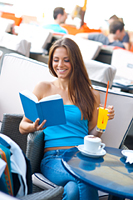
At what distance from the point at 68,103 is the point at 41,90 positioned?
18 cm

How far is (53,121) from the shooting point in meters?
1.60

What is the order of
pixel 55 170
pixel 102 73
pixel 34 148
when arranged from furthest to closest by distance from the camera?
pixel 102 73, pixel 34 148, pixel 55 170

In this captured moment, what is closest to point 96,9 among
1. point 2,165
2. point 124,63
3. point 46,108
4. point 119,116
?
point 124,63

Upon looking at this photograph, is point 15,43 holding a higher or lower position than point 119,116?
higher

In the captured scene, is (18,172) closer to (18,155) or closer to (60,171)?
(18,155)

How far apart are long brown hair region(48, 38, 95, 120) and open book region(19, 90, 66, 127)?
303 mm

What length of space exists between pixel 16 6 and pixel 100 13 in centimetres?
339

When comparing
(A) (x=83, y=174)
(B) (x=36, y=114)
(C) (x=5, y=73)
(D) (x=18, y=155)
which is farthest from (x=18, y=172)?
(C) (x=5, y=73)

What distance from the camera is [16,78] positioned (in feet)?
8.23

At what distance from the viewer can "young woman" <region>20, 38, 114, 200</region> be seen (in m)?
1.74

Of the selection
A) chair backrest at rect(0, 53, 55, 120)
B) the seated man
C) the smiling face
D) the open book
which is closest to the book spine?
the open book

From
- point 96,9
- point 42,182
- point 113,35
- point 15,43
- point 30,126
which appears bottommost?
point 42,182

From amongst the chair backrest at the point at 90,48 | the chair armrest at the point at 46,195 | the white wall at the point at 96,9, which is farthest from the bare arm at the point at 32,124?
the white wall at the point at 96,9

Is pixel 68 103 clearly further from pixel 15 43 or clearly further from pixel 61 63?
pixel 15 43
